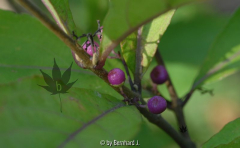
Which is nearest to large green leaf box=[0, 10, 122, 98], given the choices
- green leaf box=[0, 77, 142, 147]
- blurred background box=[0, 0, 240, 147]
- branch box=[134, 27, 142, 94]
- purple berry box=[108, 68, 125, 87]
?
branch box=[134, 27, 142, 94]

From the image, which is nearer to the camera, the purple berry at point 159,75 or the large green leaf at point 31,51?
the large green leaf at point 31,51

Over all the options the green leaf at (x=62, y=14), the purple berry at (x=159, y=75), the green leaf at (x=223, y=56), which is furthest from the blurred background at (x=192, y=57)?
the green leaf at (x=62, y=14)

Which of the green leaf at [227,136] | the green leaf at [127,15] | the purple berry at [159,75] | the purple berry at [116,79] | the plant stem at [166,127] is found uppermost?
the green leaf at [127,15]

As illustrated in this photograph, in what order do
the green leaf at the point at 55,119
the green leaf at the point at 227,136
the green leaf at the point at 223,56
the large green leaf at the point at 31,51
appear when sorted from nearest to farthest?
the green leaf at the point at 55,119 < the green leaf at the point at 227,136 < the large green leaf at the point at 31,51 < the green leaf at the point at 223,56

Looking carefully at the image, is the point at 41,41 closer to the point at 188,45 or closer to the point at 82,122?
the point at 82,122

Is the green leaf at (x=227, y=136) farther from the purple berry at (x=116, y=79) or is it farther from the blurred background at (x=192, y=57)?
the blurred background at (x=192, y=57)

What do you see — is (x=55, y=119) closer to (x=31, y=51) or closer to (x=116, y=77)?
(x=116, y=77)

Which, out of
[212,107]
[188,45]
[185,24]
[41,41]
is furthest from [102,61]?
[212,107]

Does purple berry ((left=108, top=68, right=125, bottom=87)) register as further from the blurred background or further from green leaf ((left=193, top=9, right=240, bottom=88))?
the blurred background
